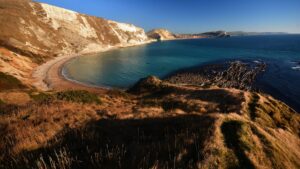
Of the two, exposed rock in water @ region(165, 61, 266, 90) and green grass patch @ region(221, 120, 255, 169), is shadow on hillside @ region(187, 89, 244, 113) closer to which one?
green grass patch @ region(221, 120, 255, 169)

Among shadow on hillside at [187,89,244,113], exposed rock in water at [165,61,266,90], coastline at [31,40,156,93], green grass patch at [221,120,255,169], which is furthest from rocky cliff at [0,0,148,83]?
green grass patch at [221,120,255,169]

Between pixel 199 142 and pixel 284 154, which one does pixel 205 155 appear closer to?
pixel 199 142

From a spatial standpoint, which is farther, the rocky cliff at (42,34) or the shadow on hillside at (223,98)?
the rocky cliff at (42,34)

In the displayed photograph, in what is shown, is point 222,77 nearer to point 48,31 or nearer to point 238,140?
point 238,140

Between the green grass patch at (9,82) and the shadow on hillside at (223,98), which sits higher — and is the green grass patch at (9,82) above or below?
below

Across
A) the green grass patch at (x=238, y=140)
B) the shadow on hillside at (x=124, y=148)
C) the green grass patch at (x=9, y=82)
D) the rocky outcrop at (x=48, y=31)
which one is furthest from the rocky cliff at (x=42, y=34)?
the green grass patch at (x=238, y=140)

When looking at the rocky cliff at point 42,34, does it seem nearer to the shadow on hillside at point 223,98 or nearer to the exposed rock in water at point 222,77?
the exposed rock in water at point 222,77

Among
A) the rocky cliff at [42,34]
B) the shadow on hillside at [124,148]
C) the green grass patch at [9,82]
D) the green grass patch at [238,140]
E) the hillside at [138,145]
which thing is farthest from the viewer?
the rocky cliff at [42,34]

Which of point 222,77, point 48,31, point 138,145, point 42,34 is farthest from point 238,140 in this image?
point 48,31
